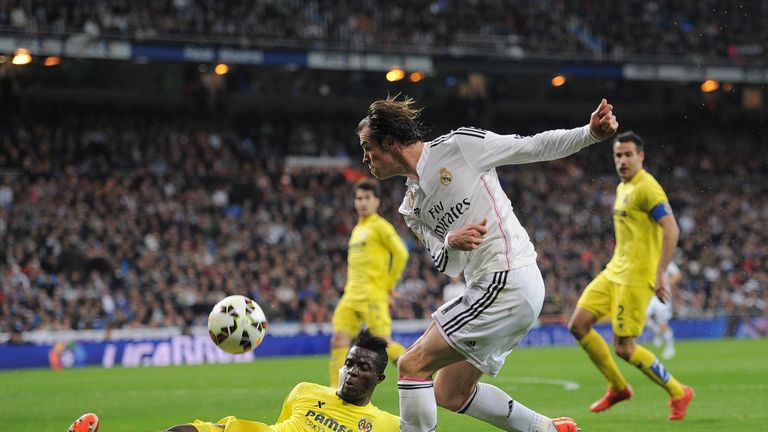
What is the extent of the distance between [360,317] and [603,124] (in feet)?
25.2

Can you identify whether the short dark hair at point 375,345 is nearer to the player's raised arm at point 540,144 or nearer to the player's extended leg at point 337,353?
the player's raised arm at point 540,144

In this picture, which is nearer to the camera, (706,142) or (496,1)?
(496,1)

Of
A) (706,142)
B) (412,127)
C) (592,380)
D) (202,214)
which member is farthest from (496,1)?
(412,127)

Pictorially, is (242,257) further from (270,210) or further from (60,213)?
(60,213)

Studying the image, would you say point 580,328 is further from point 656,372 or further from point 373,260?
point 373,260

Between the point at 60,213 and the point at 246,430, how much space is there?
2145 cm

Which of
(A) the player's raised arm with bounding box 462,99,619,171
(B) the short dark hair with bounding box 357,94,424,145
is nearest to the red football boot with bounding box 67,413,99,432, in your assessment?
(B) the short dark hair with bounding box 357,94,424,145

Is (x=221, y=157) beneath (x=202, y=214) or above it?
above

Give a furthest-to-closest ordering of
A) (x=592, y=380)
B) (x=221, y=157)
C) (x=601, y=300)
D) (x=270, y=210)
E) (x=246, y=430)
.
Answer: (x=221, y=157), (x=270, y=210), (x=592, y=380), (x=601, y=300), (x=246, y=430)

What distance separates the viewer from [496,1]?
34094 millimetres

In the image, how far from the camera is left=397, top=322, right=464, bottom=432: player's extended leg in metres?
6.00

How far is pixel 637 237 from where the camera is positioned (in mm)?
10070

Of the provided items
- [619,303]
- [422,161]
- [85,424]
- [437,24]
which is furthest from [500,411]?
[437,24]

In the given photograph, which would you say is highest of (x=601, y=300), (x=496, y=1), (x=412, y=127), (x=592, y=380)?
(x=496, y=1)
